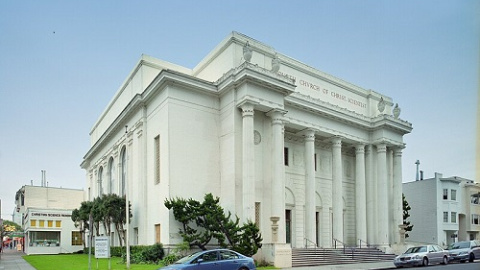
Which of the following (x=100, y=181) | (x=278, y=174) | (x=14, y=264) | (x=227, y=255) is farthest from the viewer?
(x=100, y=181)

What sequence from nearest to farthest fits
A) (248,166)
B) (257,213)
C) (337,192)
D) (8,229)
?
(248,166) < (257,213) < (337,192) < (8,229)

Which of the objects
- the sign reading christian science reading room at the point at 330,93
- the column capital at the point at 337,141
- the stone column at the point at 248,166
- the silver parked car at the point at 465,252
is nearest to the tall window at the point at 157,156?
the stone column at the point at 248,166

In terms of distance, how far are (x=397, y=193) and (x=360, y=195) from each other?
4.72m

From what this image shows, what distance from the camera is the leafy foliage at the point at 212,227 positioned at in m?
27.1

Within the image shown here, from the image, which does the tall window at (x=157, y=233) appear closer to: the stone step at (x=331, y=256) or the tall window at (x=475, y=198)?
the stone step at (x=331, y=256)

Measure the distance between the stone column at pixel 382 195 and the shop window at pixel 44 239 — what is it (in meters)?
44.1

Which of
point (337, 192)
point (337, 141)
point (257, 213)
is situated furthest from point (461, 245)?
point (257, 213)

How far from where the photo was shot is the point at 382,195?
132 ft

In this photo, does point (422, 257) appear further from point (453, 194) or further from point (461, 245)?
point (453, 194)

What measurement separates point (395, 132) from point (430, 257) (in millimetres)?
16938

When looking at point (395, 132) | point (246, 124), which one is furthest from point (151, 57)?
point (395, 132)

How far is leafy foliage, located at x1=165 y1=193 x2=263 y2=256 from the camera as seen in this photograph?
2712cm

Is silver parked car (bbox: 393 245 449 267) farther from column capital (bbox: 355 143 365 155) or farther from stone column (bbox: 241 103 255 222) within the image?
column capital (bbox: 355 143 365 155)

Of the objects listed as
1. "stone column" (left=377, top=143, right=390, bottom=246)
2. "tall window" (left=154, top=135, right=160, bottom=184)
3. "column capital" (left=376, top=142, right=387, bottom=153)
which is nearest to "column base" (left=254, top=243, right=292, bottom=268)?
"tall window" (left=154, top=135, right=160, bottom=184)
